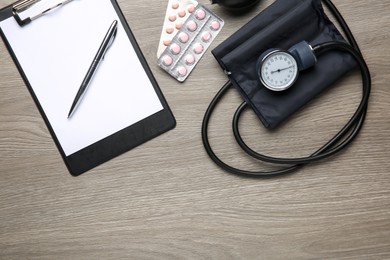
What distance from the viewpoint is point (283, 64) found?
820 millimetres

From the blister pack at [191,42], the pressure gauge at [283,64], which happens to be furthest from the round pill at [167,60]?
the pressure gauge at [283,64]

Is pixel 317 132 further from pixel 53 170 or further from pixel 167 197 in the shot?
pixel 53 170

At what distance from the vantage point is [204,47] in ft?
2.84

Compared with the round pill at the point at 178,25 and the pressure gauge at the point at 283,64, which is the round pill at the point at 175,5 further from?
the pressure gauge at the point at 283,64

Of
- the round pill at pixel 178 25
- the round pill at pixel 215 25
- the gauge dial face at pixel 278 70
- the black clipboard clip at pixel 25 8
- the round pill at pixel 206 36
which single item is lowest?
the gauge dial face at pixel 278 70

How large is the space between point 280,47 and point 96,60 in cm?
32

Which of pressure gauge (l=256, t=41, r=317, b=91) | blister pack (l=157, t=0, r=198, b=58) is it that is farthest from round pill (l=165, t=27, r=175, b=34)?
pressure gauge (l=256, t=41, r=317, b=91)

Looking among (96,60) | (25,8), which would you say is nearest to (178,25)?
(96,60)

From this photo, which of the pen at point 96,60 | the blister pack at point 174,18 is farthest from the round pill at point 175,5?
the pen at point 96,60

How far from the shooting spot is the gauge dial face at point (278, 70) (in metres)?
0.82

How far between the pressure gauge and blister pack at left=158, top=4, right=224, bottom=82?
103 millimetres

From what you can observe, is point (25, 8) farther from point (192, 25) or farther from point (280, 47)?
point (280, 47)

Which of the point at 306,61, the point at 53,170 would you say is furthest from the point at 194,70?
the point at 53,170

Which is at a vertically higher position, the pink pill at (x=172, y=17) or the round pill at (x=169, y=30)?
the pink pill at (x=172, y=17)
